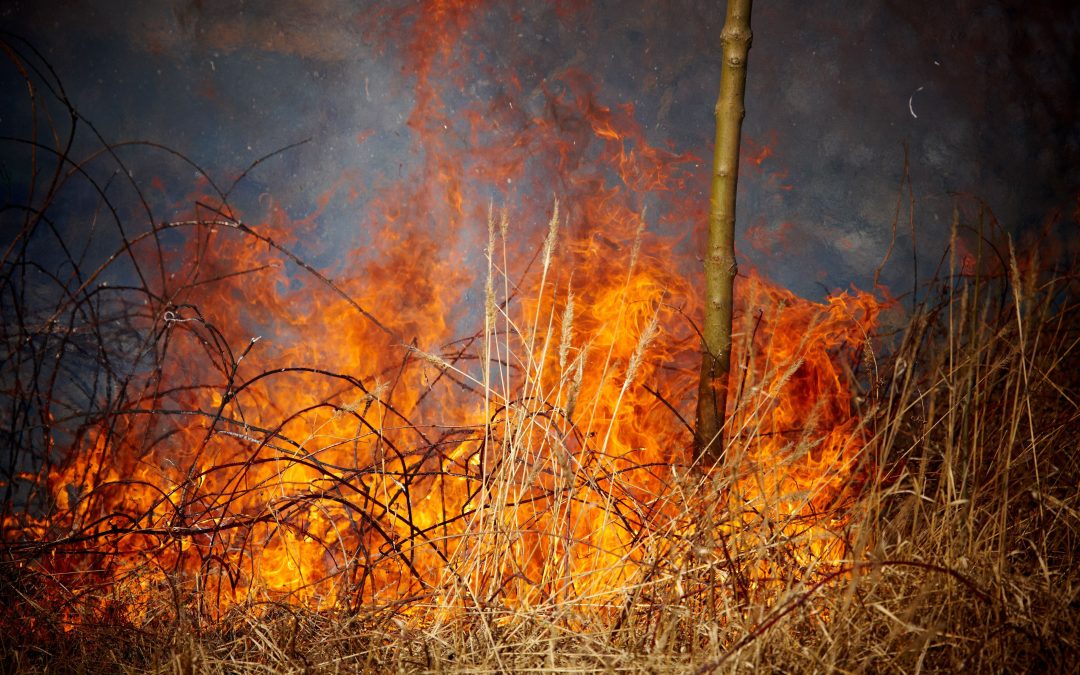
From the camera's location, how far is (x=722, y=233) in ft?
9.52

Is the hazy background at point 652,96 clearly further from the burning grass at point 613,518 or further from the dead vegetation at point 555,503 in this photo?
the burning grass at point 613,518

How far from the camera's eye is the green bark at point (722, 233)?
2814 millimetres

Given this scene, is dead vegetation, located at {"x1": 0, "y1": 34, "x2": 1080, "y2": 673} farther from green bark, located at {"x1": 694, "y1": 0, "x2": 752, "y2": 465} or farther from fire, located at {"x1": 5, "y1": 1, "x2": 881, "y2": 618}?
green bark, located at {"x1": 694, "y1": 0, "x2": 752, "y2": 465}

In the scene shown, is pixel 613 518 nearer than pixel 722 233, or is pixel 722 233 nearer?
pixel 613 518

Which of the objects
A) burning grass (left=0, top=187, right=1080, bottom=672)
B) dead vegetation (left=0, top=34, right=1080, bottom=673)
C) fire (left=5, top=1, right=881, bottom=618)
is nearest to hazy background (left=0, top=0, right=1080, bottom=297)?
fire (left=5, top=1, right=881, bottom=618)

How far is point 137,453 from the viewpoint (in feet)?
11.8

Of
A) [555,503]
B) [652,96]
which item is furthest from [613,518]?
[652,96]

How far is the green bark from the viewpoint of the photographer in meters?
2.81

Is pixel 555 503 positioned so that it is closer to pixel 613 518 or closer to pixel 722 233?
pixel 613 518

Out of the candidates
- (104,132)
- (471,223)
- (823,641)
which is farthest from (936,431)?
(104,132)

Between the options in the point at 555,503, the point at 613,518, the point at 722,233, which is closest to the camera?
the point at 555,503

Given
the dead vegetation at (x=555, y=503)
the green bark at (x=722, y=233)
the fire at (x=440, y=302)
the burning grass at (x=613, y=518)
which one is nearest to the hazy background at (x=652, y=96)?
the fire at (x=440, y=302)

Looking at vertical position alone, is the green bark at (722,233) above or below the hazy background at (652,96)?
below

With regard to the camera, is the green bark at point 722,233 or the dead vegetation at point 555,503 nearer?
the dead vegetation at point 555,503
